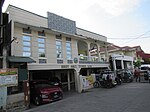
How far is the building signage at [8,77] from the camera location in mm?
10703

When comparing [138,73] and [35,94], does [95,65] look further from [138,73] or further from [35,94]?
[35,94]

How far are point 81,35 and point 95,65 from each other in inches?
188

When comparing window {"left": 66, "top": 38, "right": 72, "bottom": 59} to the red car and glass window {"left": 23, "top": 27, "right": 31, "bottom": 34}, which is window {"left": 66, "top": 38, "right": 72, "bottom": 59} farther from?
the red car

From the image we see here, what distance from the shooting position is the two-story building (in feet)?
40.6

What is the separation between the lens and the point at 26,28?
14719mm

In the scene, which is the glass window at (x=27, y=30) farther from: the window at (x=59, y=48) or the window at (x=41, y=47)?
the window at (x=59, y=48)

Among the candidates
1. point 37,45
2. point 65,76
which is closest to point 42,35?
point 37,45

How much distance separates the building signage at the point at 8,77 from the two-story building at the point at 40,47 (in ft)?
1.58

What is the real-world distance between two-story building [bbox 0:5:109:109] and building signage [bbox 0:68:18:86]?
0.48 m

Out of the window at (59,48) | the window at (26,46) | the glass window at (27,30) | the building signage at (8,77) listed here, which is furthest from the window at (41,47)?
the building signage at (8,77)

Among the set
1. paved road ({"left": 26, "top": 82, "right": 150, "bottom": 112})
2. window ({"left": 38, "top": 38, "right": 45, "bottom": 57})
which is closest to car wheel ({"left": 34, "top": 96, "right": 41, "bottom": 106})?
paved road ({"left": 26, "top": 82, "right": 150, "bottom": 112})

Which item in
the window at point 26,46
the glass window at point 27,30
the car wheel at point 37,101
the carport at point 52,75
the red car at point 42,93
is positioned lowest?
the car wheel at point 37,101

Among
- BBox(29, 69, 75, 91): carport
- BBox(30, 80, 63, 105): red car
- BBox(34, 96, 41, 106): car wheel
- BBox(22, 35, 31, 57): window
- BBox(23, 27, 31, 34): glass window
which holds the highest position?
BBox(23, 27, 31, 34): glass window

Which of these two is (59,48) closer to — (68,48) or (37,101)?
(68,48)
